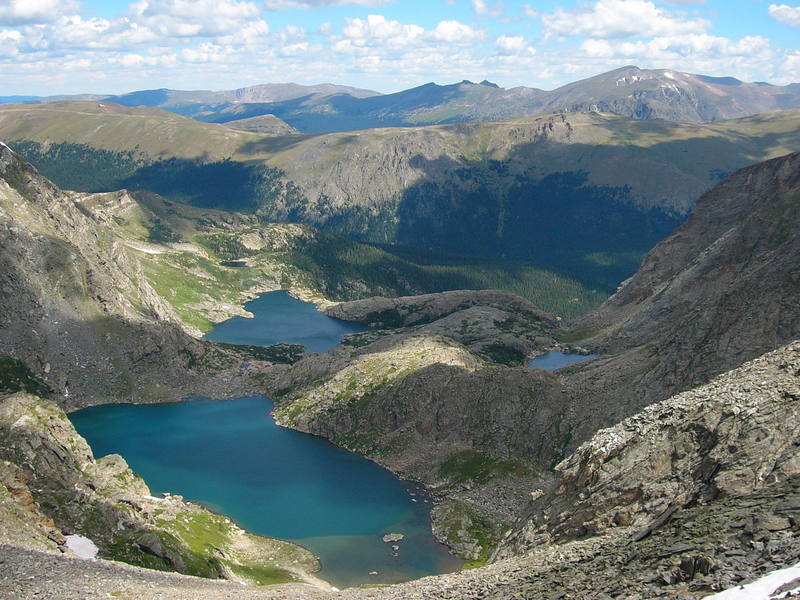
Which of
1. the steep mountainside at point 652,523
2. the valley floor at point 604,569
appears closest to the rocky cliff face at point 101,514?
the steep mountainside at point 652,523

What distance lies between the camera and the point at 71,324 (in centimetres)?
17375

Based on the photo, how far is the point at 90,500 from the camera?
292ft

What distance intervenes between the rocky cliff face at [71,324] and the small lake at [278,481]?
877 centimetres

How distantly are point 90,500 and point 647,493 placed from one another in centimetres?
6426

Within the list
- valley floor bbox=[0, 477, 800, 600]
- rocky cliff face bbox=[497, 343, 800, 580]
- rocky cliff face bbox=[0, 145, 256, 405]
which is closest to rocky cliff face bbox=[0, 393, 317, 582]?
valley floor bbox=[0, 477, 800, 600]

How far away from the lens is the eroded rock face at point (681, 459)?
50.8m

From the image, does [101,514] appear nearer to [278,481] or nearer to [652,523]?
[278,481]

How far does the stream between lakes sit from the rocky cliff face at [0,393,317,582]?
6.71 meters

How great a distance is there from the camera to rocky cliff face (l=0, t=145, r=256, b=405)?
166 metres

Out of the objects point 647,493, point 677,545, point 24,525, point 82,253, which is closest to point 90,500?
point 24,525

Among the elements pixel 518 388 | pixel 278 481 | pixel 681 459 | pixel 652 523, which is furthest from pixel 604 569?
pixel 518 388

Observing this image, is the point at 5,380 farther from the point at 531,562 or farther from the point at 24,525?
the point at 531,562

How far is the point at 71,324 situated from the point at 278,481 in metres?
73.1

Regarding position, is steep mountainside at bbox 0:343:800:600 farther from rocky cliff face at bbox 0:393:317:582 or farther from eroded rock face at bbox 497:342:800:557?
rocky cliff face at bbox 0:393:317:582
